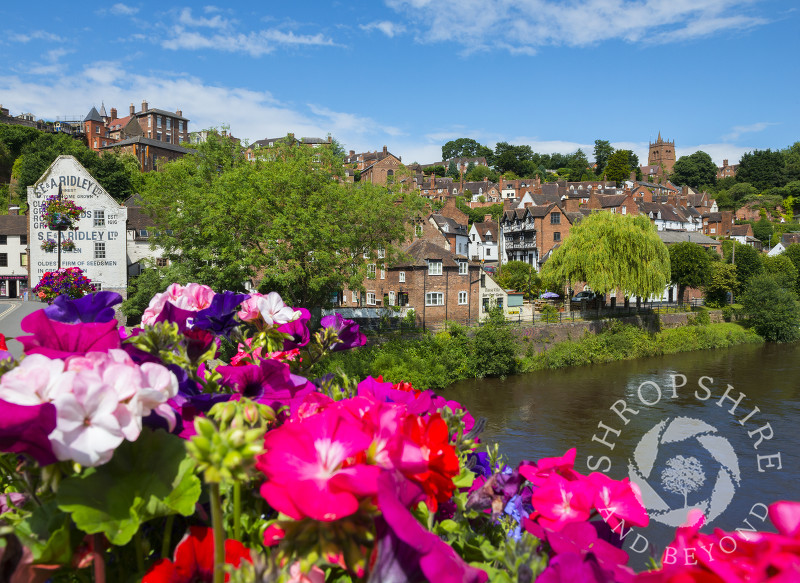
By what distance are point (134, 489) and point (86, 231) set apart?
41141 millimetres

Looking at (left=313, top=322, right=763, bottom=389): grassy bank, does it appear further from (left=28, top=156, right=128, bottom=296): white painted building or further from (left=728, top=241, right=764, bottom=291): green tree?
(left=28, top=156, right=128, bottom=296): white painted building

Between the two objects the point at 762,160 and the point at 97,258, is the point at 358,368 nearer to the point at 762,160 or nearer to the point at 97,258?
the point at 97,258

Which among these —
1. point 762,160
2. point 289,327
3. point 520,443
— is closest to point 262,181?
point 520,443

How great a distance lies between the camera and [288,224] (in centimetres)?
2433

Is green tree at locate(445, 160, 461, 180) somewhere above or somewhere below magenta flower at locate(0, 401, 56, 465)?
above

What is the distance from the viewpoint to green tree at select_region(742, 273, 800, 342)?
44.4 metres

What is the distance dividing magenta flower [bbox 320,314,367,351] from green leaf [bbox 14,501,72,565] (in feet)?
4.23

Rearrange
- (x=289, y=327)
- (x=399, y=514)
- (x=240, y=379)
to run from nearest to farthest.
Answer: (x=399, y=514) → (x=240, y=379) → (x=289, y=327)

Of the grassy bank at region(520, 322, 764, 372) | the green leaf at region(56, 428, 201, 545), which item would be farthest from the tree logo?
the green leaf at region(56, 428, 201, 545)

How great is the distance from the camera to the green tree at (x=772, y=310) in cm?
4444

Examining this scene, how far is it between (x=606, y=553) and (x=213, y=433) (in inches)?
41.2

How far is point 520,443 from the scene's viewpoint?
2061cm

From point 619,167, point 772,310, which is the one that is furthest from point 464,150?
point 772,310

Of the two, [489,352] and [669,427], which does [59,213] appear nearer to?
[669,427]
